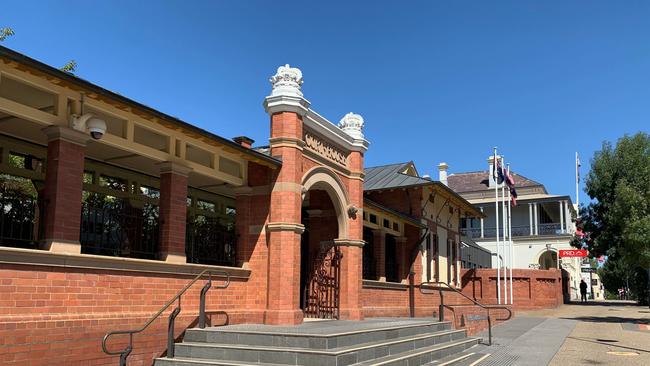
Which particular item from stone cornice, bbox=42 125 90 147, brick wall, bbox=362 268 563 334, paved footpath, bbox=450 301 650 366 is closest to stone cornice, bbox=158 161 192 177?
stone cornice, bbox=42 125 90 147

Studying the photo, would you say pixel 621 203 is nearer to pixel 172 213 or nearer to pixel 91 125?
pixel 172 213

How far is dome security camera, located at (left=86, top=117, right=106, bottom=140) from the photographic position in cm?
854

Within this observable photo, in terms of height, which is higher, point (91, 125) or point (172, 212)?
point (91, 125)

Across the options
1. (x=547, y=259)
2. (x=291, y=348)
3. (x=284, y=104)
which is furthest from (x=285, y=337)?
(x=547, y=259)

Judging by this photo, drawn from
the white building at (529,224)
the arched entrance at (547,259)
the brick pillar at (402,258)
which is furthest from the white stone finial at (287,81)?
the arched entrance at (547,259)

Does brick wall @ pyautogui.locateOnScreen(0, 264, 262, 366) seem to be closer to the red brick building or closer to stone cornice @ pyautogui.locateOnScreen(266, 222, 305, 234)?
the red brick building

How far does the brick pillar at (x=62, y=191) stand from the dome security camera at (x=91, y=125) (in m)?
0.12

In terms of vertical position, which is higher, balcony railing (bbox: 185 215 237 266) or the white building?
the white building

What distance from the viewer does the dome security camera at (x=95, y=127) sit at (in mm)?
8539

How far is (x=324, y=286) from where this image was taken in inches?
583

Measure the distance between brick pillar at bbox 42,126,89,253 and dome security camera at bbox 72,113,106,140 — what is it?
115mm

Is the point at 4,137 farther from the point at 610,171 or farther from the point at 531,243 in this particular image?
the point at 531,243

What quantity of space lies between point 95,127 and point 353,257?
8.22m

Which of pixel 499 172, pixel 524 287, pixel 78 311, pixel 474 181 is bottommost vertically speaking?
pixel 524 287
